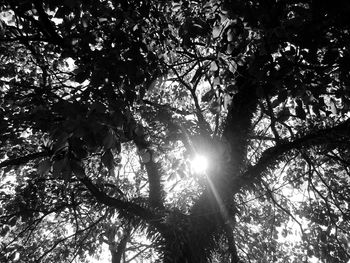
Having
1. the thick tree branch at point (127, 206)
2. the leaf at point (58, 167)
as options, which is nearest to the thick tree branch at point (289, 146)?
the thick tree branch at point (127, 206)

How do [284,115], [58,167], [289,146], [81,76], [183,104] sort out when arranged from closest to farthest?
[58,167] → [81,76] → [284,115] → [289,146] → [183,104]

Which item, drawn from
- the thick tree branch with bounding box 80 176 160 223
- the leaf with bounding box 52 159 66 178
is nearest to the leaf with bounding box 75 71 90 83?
the leaf with bounding box 52 159 66 178

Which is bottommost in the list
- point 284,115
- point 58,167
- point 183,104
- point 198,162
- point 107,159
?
point 58,167

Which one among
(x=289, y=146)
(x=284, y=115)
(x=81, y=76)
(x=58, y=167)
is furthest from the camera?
(x=289, y=146)

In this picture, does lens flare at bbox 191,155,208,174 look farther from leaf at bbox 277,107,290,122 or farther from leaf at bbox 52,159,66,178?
leaf at bbox 52,159,66,178

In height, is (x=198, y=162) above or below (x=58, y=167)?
above

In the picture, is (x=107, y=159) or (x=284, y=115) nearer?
(x=107, y=159)

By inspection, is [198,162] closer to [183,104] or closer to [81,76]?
[81,76]

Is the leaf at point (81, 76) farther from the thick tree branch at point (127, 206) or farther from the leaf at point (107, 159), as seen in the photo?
the thick tree branch at point (127, 206)

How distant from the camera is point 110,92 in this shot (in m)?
2.02

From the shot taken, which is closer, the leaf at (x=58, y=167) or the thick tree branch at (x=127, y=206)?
the leaf at (x=58, y=167)

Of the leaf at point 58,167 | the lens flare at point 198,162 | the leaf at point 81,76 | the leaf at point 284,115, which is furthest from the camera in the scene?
the lens flare at point 198,162

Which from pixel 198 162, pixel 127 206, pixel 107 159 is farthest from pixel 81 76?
pixel 127 206

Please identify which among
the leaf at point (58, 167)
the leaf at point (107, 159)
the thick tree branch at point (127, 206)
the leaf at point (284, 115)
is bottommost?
the leaf at point (58, 167)
